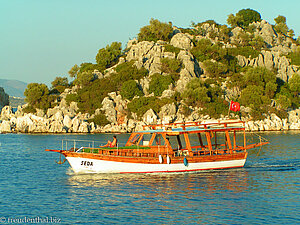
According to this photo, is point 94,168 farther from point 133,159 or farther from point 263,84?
point 263,84

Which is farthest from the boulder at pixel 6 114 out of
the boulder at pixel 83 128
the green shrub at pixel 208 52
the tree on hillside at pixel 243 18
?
the tree on hillside at pixel 243 18

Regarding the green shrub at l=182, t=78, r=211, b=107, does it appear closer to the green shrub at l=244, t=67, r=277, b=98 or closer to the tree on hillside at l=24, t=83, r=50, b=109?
the green shrub at l=244, t=67, r=277, b=98

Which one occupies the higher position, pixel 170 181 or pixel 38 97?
pixel 38 97

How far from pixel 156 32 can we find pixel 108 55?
21011 mm

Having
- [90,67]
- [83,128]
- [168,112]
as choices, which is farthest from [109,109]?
[90,67]

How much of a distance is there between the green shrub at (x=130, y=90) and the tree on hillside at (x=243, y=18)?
85038 millimetres

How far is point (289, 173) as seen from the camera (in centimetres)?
3241

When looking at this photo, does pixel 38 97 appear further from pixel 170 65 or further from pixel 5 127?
pixel 170 65

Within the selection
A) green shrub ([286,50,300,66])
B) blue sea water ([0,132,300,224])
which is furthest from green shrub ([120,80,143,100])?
blue sea water ([0,132,300,224])

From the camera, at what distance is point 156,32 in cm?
13750

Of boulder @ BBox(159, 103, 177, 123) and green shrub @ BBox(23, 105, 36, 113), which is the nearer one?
boulder @ BBox(159, 103, 177, 123)

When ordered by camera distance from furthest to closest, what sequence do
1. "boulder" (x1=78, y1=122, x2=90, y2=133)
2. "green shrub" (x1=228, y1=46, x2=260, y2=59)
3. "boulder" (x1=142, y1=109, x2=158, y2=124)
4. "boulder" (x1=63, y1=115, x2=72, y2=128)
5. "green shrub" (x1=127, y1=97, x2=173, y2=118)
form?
1. "green shrub" (x1=228, y1=46, x2=260, y2=59)
2. "green shrub" (x1=127, y1=97, x2=173, y2=118)
3. "boulder" (x1=63, y1=115, x2=72, y2=128)
4. "boulder" (x1=142, y1=109, x2=158, y2=124)
5. "boulder" (x1=78, y1=122, x2=90, y2=133)

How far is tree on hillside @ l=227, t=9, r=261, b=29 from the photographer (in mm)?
169625

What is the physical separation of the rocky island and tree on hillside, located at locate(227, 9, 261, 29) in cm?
3219
